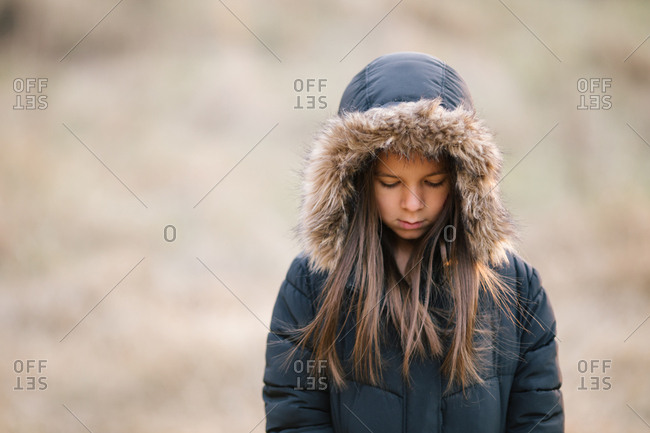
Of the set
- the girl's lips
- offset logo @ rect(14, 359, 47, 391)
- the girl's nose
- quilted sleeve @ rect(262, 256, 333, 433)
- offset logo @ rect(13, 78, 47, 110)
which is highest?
offset logo @ rect(13, 78, 47, 110)

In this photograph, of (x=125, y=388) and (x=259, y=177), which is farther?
(x=259, y=177)

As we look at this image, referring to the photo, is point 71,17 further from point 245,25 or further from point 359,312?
point 359,312

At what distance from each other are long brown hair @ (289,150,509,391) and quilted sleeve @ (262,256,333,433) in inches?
1.2

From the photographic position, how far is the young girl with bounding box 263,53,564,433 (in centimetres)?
149

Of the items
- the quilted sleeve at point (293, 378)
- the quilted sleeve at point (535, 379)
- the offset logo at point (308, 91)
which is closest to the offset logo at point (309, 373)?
the quilted sleeve at point (293, 378)

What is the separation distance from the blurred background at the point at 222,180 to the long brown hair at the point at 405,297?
69.0 inches

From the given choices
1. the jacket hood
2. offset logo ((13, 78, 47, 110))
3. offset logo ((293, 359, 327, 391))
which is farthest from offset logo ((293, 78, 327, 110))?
offset logo ((293, 359, 327, 391))

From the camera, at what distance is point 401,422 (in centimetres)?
148

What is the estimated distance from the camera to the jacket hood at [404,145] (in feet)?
4.86

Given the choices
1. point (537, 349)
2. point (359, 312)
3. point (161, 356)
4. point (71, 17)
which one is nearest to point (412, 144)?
point (359, 312)

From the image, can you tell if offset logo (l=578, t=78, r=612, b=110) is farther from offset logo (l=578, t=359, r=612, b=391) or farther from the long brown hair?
the long brown hair

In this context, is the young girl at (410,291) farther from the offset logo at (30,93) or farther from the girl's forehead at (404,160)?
the offset logo at (30,93)

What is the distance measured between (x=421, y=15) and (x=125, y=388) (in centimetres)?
345

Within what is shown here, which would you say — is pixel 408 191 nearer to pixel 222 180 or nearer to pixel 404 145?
pixel 404 145
